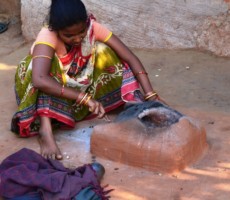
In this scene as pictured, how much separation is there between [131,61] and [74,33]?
2.03 ft

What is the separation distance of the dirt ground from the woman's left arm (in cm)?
39

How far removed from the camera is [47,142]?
382 cm

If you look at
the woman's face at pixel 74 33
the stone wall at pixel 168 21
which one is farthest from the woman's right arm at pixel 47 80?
the stone wall at pixel 168 21

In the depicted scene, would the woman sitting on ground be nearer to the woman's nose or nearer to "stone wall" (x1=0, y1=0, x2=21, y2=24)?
the woman's nose

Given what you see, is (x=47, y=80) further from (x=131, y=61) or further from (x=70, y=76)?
(x=131, y=61)

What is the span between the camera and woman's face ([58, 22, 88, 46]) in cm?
365

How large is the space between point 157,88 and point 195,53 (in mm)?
923

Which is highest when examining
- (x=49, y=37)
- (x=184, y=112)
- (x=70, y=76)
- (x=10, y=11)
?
(x=49, y=37)

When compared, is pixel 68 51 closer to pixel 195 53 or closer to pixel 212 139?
pixel 212 139

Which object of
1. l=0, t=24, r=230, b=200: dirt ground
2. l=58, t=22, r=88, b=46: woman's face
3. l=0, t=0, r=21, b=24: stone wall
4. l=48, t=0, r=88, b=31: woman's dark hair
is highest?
l=48, t=0, r=88, b=31: woman's dark hair

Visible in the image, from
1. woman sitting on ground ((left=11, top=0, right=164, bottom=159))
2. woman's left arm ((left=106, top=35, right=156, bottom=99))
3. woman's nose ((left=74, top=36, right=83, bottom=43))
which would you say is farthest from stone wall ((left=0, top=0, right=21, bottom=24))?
woman's nose ((left=74, top=36, right=83, bottom=43))

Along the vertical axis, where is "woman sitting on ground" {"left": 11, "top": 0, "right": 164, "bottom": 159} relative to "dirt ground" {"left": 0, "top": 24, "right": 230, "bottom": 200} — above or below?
above

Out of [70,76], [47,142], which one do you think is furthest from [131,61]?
[47,142]

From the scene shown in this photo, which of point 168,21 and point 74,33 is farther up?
point 74,33
